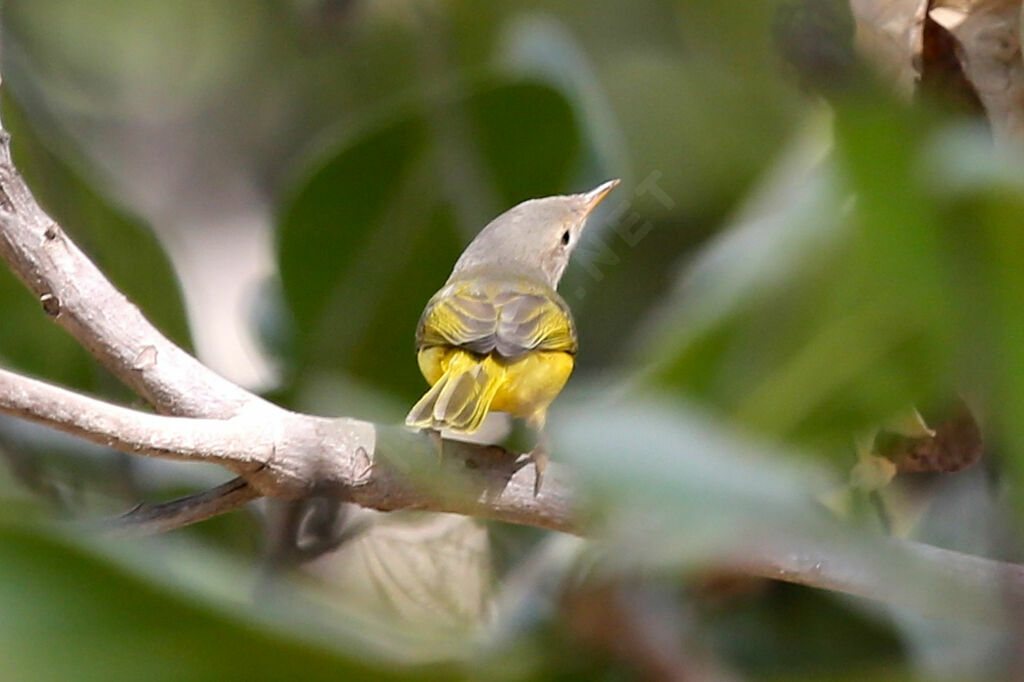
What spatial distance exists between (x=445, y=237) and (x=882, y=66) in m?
0.52

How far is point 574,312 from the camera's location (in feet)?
4.58

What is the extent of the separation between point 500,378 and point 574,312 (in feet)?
1.43

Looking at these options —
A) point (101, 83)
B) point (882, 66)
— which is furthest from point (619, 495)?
point (101, 83)

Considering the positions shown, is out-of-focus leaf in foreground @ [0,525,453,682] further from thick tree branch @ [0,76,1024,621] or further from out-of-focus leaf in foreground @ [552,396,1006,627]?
thick tree branch @ [0,76,1024,621]

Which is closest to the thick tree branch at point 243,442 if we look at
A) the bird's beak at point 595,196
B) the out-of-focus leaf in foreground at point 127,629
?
the out-of-focus leaf in foreground at point 127,629

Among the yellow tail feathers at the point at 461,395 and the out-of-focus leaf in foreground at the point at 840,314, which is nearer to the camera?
the out-of-focus leaf in foreground at the point at 840,314

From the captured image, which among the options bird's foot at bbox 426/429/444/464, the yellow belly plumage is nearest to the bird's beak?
the yellow belly plumage

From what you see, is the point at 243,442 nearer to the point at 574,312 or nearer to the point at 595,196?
the point at 595,196

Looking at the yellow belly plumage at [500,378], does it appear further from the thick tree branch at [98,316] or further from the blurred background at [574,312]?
the thick tree branch at [98,316]

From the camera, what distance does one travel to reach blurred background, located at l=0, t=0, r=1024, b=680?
313 millimetres

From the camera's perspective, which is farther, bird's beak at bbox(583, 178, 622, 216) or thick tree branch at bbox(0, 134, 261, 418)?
bird's beak at bbox(583, 178, 622, 216)

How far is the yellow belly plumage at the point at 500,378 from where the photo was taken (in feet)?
3.07

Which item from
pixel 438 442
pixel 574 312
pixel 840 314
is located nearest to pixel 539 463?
pixel 438 442

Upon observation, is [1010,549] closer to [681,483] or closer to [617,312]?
[681,483]
